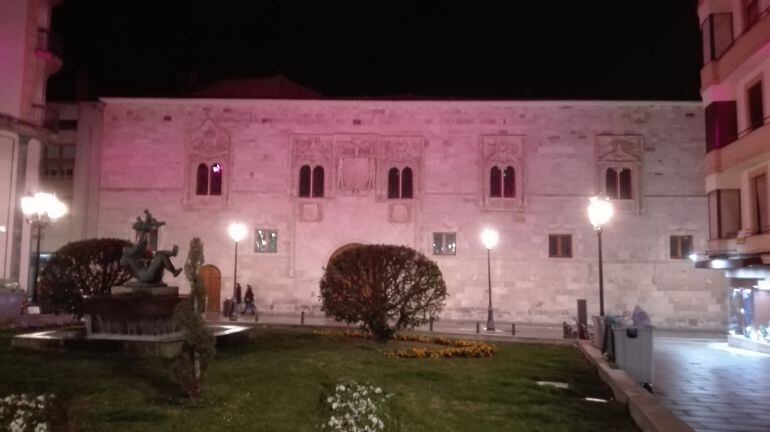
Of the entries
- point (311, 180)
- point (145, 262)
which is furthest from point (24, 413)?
point (311, 180)

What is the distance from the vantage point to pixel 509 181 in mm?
27984

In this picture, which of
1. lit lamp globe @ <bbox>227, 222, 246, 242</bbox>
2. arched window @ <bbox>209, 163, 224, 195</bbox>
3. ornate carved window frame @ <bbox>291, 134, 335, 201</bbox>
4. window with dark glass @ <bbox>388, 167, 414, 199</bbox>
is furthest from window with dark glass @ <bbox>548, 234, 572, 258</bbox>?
arched window @ <bbox>209, 163, 224, 195</bbox>

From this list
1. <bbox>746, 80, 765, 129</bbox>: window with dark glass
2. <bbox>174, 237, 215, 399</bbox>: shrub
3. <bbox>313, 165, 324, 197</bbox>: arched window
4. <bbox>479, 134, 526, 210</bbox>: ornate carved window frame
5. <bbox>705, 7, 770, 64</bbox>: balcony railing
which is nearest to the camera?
<bbox>174, 237, 215, 399</bbox>: shrub

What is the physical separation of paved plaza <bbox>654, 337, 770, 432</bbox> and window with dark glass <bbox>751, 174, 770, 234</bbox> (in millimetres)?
3579

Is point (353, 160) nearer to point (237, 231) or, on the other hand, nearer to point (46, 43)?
point (237, 231)

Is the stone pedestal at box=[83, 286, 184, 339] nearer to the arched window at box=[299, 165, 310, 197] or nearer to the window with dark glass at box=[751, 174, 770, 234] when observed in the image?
the window with dark glass at box=[751, 174, 770, 234]

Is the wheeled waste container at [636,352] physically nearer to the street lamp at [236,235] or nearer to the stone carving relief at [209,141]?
the street lamp at [236,235]

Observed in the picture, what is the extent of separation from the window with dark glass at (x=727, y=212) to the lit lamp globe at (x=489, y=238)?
847 cm

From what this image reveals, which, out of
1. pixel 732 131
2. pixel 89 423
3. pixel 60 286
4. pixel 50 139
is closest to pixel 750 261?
pixel 732 131

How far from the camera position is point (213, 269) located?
28344 millimetres

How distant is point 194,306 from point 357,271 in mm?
7443

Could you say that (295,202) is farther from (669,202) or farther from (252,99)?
(669,202)

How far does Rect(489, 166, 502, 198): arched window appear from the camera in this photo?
27.9 metres

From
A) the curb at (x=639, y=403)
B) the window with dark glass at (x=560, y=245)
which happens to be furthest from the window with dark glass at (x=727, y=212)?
the curb at (x=639, y=403)
